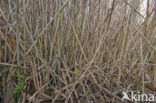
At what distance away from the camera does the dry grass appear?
522mm

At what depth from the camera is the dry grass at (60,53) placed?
522mm

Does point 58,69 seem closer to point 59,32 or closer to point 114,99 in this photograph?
point 59,32

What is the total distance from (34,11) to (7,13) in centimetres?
13

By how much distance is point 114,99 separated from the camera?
0.55 m

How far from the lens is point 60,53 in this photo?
588mm

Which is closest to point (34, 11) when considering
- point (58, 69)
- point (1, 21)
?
point (1, 21)

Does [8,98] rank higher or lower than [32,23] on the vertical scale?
lower

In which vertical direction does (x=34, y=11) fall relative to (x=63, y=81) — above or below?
above

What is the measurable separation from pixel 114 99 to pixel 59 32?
1.28ft

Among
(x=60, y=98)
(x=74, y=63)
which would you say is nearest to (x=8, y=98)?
(x=60, y=98)

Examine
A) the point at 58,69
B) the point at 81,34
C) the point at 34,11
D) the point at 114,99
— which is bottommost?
the point at 114,99

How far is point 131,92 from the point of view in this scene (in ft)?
1.89

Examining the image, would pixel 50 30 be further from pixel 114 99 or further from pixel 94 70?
pixel 114 99

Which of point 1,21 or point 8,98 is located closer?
point 8,98
